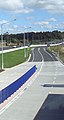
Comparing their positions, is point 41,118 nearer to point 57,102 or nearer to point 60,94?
point 57,102

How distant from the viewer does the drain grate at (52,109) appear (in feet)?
69.7

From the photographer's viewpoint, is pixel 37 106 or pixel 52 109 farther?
pixel 37 106

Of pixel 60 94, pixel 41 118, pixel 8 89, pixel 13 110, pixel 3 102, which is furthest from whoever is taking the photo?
pixel 60 94

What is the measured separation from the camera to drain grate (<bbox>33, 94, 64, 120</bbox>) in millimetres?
21237

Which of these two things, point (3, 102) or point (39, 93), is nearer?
point (3, 102)

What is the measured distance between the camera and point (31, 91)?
34188 mm

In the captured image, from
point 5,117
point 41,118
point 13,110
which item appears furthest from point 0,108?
point 41,118

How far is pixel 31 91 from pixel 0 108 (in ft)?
32.7

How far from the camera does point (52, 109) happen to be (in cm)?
2397

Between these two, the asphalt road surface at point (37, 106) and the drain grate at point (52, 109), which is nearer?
the drain grate at point (52, 109)

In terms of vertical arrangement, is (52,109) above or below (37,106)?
above

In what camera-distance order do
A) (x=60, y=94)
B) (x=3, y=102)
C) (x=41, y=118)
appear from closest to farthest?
(x=41, y=118) < (x=3, y=102) < (x=60, y=94)

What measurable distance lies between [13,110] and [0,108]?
1028 mm

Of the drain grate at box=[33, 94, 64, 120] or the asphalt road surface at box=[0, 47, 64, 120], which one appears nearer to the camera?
the drain grate at box=[33, 94, 64, 120]
